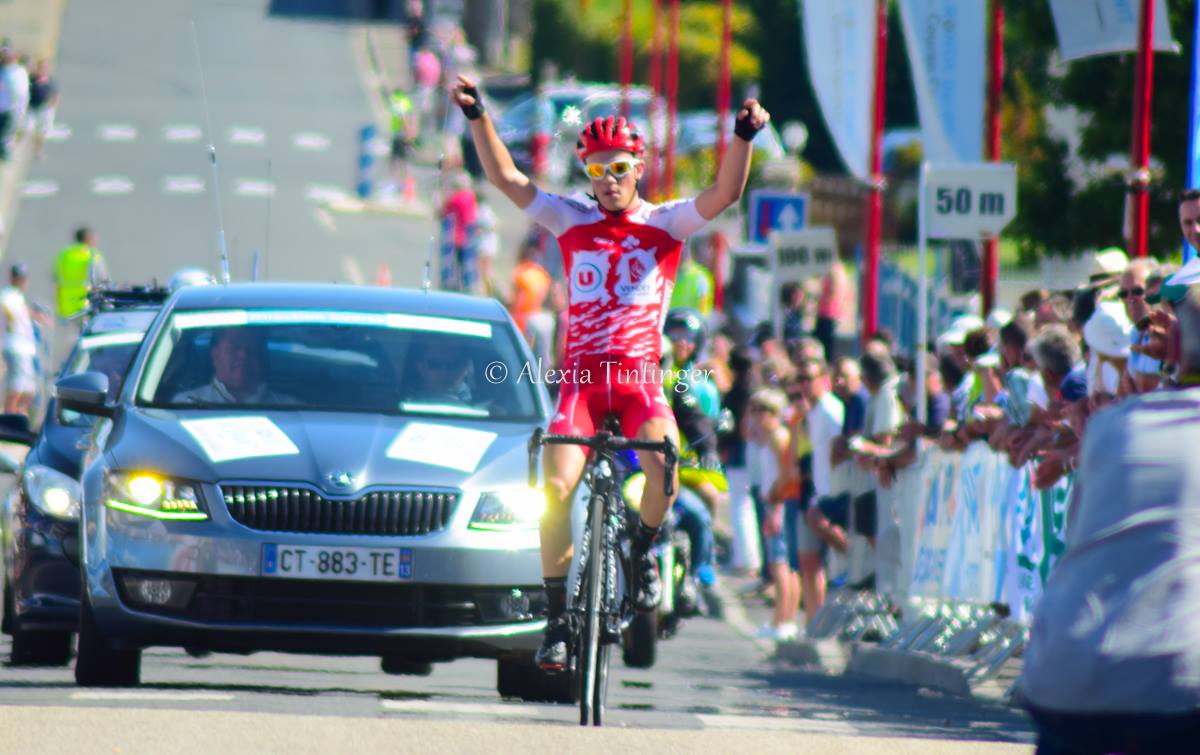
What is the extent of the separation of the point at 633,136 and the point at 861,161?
13.5m

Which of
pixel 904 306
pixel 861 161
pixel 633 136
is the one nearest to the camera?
pixel 633 136

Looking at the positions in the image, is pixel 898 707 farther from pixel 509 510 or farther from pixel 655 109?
pixel 655 109

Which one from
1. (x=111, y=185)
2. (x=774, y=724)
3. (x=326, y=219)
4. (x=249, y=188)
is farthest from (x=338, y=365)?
(x=249, y=188)

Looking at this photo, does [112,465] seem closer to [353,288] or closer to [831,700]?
[353,288]

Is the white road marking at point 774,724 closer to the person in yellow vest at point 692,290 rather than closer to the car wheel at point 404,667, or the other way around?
the car wheel at point 404,667

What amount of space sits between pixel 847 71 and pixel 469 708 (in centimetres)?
1378

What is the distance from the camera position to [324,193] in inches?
1992

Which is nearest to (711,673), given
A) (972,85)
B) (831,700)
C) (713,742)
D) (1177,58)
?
(831,700)

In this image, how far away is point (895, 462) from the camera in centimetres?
1523

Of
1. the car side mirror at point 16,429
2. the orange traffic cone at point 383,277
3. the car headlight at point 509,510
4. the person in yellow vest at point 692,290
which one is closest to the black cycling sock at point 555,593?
the car headlight at point 509,510

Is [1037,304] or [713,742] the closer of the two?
[713,742]

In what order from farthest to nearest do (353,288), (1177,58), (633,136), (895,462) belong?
1. (1177,58)
2. (895,462)
3. (353,288)
4. (633,136)

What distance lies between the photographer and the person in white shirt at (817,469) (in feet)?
53.8

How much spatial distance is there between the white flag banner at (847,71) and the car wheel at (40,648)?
40.8 feet
